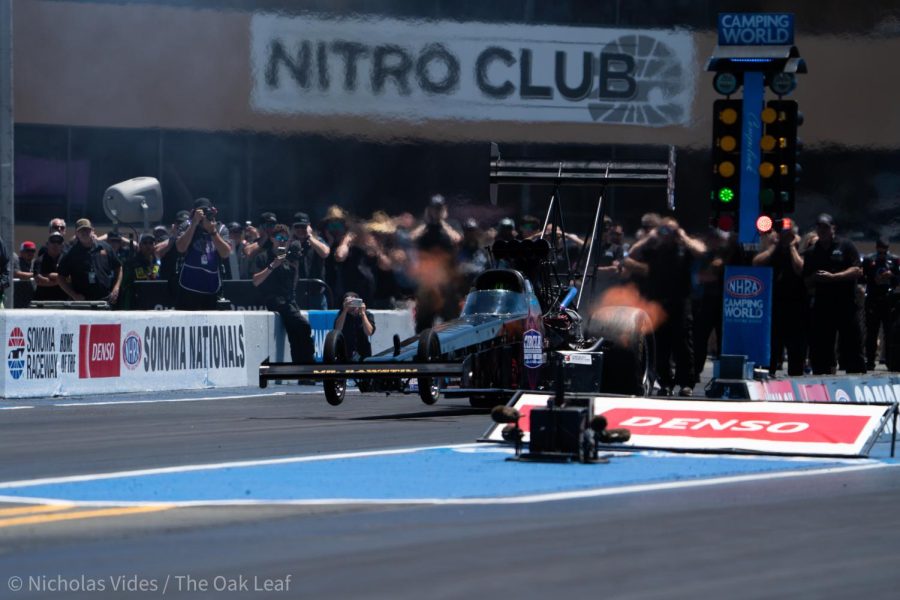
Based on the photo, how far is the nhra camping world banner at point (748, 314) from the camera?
15359 mm

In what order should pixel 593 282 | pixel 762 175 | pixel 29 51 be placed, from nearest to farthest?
pixel 762 175 → pixel 593 282 → pixel 29 51

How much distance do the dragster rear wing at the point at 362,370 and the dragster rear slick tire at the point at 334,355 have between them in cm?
15

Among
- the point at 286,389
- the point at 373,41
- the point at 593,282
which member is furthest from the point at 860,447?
the point at 373,41

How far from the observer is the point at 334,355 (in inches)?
643

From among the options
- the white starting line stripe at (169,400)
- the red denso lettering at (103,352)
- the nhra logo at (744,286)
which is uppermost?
the nhra logo at (744,286)

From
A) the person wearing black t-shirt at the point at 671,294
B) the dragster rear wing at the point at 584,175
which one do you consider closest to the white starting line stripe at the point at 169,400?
the person wearing black t-shirt at the point at 671,294

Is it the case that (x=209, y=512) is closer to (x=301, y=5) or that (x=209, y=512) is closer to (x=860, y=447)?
(x=860, y=447)

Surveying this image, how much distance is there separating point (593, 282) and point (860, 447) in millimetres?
5681

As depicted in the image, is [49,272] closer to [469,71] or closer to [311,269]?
[311,269]

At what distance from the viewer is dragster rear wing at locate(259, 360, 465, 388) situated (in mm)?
15227

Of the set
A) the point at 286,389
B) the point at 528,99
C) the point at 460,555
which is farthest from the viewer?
the point at 528,99

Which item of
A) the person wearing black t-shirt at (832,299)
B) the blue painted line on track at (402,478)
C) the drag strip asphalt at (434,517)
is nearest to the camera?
the drag strip asphalt at (434,517)

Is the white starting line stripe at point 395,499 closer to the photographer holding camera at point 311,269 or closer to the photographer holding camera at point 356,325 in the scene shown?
the photographer holding camera at point 356,325

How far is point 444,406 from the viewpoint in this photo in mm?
17672
